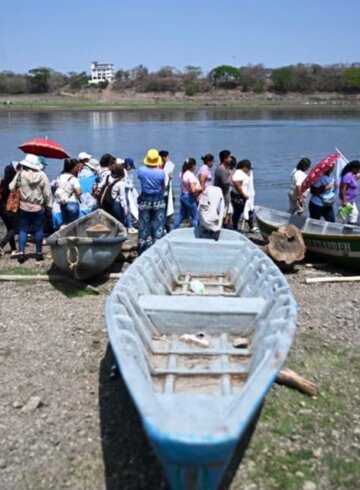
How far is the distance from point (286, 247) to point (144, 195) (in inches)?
104

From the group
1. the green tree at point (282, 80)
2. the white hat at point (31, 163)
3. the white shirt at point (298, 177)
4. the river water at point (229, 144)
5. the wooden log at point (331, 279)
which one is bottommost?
the river water at point (229, 144)

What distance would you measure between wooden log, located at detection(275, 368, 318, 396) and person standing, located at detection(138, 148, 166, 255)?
4.39 metres

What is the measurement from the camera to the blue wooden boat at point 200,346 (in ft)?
11.5

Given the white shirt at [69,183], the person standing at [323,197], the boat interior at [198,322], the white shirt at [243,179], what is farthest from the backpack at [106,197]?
the person standing at [323,197]

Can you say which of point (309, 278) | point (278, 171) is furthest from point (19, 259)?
point (278, 171)

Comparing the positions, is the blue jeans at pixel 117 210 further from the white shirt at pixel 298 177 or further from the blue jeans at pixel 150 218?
the white shirt at pixel 298 177

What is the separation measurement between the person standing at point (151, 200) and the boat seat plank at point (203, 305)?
3.48 m

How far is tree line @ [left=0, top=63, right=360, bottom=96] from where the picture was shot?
12950cm

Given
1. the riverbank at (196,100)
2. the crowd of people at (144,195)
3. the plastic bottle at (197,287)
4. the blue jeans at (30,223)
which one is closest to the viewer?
the plastic bottle at (197,287)

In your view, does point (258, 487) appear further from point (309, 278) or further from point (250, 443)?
point (309, 278)

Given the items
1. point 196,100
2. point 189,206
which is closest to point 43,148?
point 189,206

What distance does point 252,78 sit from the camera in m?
135

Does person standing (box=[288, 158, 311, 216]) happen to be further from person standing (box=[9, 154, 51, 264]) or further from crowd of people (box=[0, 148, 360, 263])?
person standing (box=[9, 154, 51, 264])

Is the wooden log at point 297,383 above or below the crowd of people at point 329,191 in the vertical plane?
below
